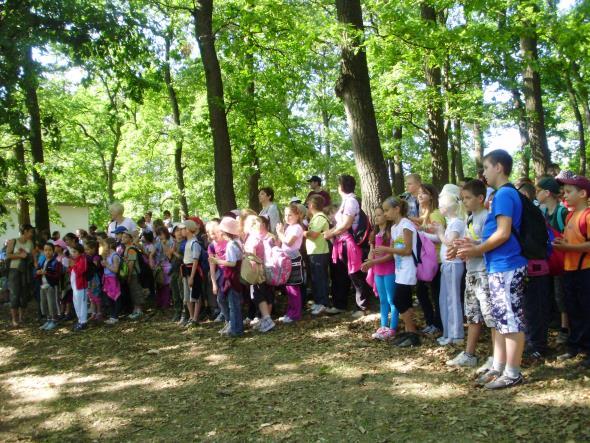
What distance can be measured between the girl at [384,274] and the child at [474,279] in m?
1.26

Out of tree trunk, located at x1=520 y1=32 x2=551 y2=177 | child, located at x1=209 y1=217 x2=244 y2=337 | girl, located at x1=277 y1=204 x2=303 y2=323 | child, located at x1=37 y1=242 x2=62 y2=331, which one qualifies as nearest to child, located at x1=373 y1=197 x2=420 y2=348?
girl, located at x1=277 y1=204 x2=303 y2=323

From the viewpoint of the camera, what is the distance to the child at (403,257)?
6.30 m

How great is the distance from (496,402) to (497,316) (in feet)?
2.39

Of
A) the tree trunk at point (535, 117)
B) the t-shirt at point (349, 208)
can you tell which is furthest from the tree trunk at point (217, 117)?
the tree trunk at point (535, 117)

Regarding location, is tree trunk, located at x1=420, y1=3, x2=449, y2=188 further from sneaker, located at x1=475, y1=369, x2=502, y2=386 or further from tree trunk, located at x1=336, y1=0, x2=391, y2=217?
sneaker, located at x1=475, y1=369, x2=502, y2=386

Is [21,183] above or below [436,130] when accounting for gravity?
above

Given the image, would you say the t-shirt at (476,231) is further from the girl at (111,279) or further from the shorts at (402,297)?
the girl at (111,279)

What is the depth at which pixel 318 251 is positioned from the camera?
8.30 m

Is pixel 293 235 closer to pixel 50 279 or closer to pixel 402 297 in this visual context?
pixel 402 297

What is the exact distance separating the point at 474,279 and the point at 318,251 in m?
3.38

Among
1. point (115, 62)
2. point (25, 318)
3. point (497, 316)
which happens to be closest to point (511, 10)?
point (115, 62)

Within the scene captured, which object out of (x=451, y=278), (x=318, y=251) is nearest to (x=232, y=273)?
(x=318, y=251)

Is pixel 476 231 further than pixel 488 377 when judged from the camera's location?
Yes

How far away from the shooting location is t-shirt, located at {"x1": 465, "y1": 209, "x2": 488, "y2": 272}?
520cm
